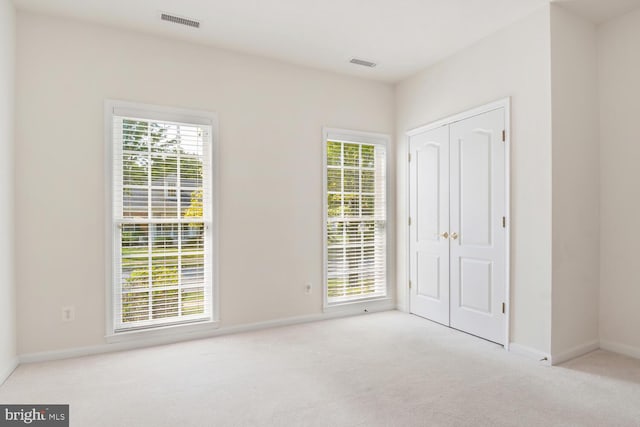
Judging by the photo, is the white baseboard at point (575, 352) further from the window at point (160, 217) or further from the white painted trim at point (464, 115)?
the window at point (160, 217)

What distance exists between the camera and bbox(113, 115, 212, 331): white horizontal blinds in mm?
3373

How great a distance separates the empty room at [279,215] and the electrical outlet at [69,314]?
0.06 ft

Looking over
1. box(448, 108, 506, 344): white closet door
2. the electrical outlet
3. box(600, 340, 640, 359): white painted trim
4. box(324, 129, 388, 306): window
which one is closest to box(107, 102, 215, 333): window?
the electrical outlet

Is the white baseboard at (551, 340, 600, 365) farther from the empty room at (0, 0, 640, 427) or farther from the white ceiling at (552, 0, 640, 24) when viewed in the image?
the white ceiling at (552, 0, 640, 24)

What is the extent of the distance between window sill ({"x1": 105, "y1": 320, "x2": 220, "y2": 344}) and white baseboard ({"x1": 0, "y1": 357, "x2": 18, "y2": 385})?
2.11 ft

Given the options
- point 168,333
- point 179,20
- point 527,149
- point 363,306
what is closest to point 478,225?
point 527,149

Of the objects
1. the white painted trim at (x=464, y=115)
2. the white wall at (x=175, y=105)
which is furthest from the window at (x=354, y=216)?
the white painted trim at (x=464, y=115)

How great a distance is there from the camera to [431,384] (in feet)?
8.66

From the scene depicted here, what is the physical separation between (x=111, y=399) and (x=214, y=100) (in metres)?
2.79

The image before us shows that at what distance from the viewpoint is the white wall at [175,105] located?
3.09 metres

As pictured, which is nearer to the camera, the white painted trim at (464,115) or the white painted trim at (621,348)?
the white painted trim at (621,348)

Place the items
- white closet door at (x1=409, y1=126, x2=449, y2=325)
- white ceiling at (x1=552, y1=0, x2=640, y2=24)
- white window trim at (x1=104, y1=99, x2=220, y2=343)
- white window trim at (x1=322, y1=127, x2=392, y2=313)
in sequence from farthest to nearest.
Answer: white window trim at (x1=322, y1=127, x2=392, y2=313)
white closet door at (x1=409, y1=126, x2=449, y2=325)
white window trim at (x1=104, y1=99, x2=220, y2=343)
white ceiling at (x1=552, y1=0, x2=640, y2=24)

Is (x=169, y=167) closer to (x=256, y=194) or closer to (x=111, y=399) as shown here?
(x=256, y=194)

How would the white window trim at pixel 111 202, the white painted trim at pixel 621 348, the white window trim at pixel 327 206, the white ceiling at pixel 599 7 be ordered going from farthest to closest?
the white window trim at pixel 327 206 < the white window trim at pixel 111 202 < the white painted trim at pixel 621 348 < the white ceiling at pixel 599 7
